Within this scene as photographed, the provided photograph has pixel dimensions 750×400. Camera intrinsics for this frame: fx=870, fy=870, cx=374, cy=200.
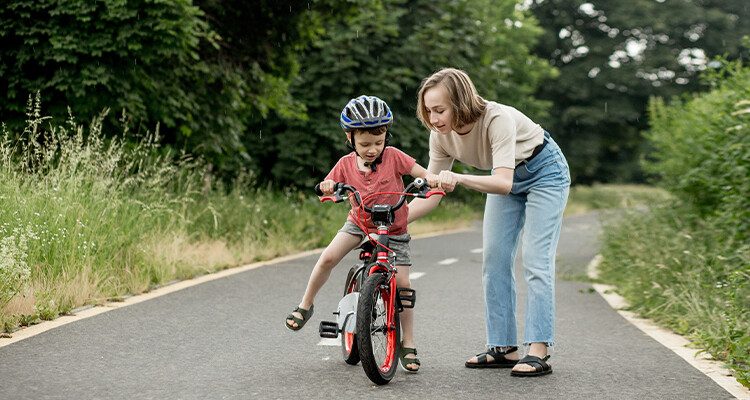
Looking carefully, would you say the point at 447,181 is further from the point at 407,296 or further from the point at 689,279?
the point at 689,279

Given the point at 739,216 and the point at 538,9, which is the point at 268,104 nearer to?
the point at 739,216

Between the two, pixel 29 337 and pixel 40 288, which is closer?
pixel 29 337

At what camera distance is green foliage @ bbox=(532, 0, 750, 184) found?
144 ft

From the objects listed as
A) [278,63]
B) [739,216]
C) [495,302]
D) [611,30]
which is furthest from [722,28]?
[495,302]

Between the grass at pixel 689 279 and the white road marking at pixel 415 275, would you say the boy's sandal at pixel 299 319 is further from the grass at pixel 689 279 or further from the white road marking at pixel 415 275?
the white road marking at pixel 415 275

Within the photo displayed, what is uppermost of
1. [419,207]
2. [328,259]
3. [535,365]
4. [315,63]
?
[315,63]

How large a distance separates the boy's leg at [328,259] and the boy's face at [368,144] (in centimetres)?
A: 53

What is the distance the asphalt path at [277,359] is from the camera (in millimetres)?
4648

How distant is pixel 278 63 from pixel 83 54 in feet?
16.5

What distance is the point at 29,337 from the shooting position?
5730 mm

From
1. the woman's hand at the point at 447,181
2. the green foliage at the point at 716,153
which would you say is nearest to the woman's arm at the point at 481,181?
the woman's hand at the point at 447,181

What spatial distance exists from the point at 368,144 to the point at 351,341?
1282mm

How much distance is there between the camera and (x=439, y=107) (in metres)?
4.97

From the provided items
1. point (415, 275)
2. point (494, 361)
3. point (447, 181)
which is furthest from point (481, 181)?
point (415, 275)
